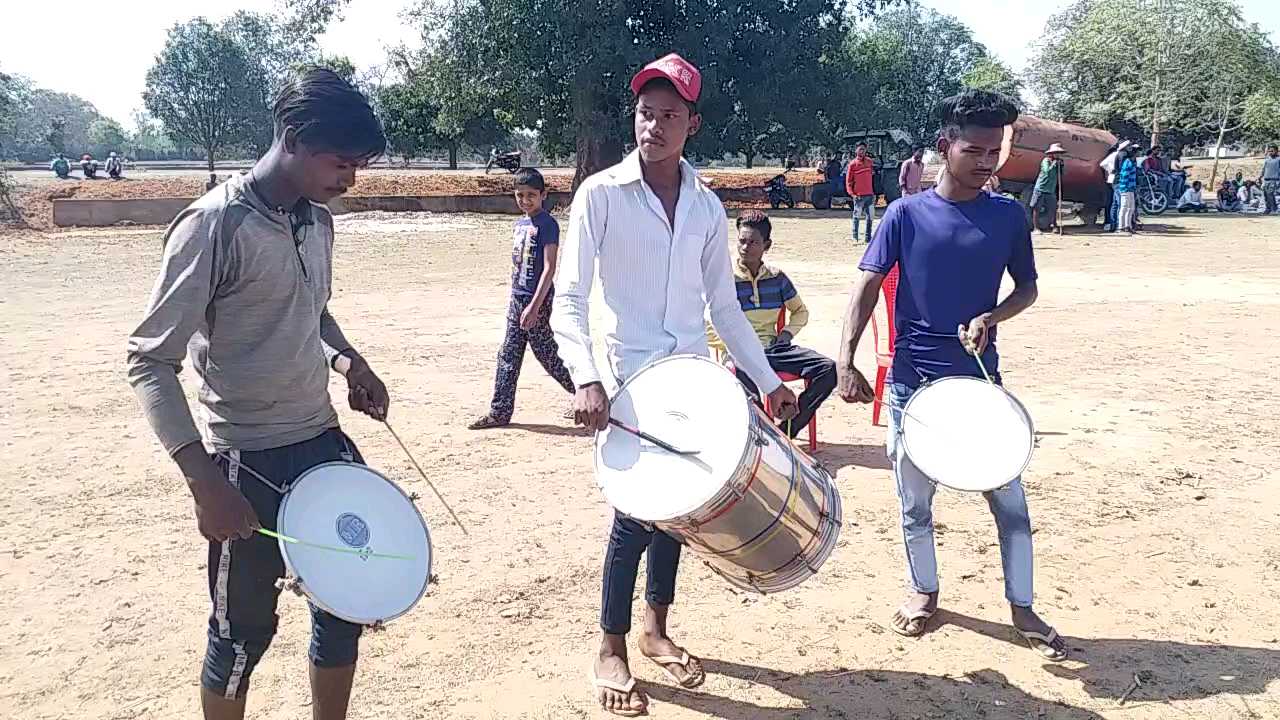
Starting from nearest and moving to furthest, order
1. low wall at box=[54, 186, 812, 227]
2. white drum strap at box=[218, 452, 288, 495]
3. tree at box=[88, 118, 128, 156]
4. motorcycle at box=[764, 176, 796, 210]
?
1. white drum strap at box=[218, 452, 288, 495]
2. low wall at box=[54, 186, 812, 227]
3. motorcycle at box=[764, 176, 796, 210]
4. tree at box=[88, 118, 128, 156]

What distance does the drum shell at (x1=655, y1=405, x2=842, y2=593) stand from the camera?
2604 millimetres

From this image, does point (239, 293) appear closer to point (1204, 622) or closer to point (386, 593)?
point (386, 593)

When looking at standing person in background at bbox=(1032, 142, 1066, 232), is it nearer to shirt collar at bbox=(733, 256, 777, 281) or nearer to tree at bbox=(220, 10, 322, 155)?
shirt collar at bbox=(733, 256, 777, 281)

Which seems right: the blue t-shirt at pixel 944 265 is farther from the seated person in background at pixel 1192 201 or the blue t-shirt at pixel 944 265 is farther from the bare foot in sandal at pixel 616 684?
the seated person in background at pixel 1192 201

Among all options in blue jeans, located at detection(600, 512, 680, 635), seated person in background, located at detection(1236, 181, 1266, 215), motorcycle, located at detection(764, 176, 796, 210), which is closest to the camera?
blue jeans, located at detection(600, 512, 680, 635)

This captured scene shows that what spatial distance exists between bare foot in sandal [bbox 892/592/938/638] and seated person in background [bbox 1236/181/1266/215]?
2659 centimetres

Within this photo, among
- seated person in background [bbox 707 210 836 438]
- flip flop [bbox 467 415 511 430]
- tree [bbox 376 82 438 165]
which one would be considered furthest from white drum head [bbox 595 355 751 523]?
tree [bbox 376 82 438 165]

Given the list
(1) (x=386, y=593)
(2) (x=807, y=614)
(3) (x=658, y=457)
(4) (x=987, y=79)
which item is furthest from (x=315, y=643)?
(4) (x=987, y=79)

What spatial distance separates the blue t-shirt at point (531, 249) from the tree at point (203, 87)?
4905 centimetres

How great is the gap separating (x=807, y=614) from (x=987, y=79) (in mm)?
50823

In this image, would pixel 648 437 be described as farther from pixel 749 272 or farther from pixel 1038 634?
pixel 749 272

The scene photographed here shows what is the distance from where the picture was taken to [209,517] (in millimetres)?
2184

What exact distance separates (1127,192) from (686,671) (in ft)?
63.6

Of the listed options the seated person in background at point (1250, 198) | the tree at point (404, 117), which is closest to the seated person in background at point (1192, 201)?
the seated person in background at point (1250, 198)
